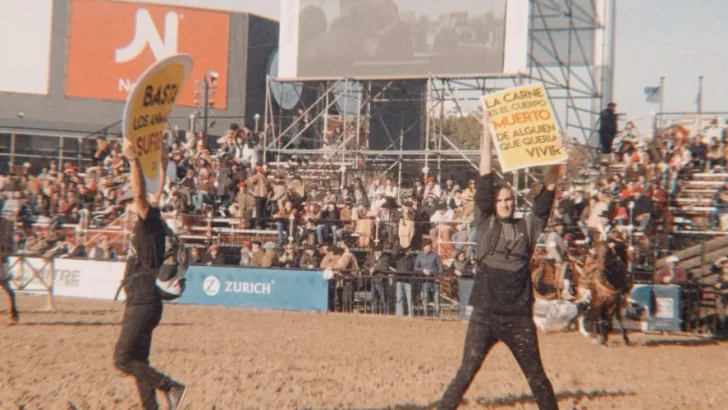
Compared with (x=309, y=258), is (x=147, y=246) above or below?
above

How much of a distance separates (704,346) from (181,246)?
10.9 metres

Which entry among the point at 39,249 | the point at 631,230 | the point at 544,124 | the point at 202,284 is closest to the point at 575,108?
the point at 631,230

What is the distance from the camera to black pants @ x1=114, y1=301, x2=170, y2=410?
7074 mm

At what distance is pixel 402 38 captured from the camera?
27344mm

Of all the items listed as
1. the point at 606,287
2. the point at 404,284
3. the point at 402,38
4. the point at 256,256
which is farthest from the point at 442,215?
the point at 402,38

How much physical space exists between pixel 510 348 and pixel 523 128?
1648mm

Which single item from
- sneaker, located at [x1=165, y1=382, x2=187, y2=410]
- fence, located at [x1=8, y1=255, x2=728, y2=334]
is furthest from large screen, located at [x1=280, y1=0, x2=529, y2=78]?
sneaker, located at [x1=165, y1=382, x2=187, y2=410]

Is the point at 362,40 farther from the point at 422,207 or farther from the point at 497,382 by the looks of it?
the point at 497,382

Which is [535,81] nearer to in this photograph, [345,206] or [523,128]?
[345,206]

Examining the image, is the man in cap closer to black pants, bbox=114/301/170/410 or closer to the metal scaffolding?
black pants, bbox=114/301/170/410

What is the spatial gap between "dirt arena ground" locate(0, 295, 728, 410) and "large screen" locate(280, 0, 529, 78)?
10922mm

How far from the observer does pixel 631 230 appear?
1977cm

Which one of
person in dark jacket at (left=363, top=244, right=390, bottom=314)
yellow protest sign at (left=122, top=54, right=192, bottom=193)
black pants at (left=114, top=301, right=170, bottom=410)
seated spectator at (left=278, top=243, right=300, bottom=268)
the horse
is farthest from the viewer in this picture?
seated spectator at (left=278, top=243, right=300, bottom=268)

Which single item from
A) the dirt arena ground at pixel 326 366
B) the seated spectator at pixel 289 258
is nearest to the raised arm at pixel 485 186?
the dirt arena ground at pixel 326 366
